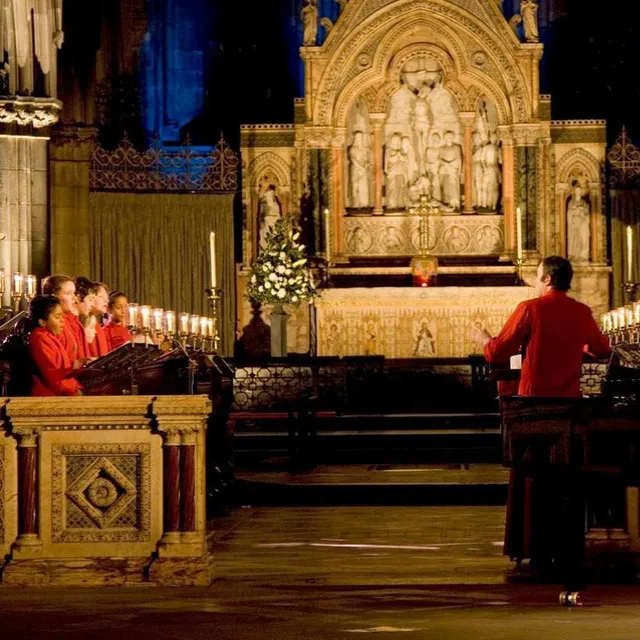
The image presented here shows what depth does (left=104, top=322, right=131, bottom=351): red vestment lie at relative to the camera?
9867 mm

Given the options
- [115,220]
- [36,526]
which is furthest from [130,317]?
[115,220]

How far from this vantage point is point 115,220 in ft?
61.4

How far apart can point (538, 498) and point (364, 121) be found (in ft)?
42.7

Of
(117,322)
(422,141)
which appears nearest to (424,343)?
(422,141)

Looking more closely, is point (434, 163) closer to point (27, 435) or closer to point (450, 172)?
point (450, 172)

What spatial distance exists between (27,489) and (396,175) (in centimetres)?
1250

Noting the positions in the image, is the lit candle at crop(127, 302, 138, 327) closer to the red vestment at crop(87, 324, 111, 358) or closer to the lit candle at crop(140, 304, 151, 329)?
the lit candle at crop(140, 304, 151, 329)

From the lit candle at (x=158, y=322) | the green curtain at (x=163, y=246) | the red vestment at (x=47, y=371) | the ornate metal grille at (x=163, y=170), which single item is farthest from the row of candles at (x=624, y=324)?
the ornate metal grille at (x=163, y=170)

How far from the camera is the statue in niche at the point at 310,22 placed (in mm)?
18500

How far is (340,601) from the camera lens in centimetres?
610

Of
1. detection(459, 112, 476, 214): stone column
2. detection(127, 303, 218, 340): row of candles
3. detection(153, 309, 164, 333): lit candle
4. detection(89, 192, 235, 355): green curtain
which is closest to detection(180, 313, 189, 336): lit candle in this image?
detection(127, 303, 218, 340): row of candles

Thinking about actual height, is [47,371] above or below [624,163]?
below

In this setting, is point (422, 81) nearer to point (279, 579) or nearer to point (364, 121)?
point (364, 121)

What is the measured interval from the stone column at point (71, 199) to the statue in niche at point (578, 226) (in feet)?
19.8
